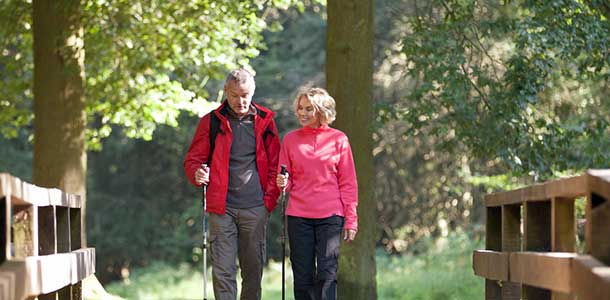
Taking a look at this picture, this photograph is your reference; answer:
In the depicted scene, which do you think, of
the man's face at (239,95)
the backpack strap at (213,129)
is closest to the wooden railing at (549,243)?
the man's face at (239,95)

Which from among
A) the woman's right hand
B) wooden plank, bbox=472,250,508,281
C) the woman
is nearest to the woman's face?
the woman

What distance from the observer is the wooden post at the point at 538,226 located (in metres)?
7.09

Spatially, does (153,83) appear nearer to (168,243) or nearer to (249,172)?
(249,172)

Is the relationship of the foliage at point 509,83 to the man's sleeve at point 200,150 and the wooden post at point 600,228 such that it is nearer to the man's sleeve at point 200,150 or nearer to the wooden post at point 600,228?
the man's sleeve at point 200,150

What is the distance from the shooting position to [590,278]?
16.2 feet

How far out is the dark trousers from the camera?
8.36m

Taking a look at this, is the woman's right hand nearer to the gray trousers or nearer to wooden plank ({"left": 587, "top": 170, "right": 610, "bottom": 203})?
the gray trousers

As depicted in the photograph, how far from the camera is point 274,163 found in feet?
28.9

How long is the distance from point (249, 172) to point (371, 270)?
10.6 ft

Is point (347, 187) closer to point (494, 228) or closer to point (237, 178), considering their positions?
point (237, 178)

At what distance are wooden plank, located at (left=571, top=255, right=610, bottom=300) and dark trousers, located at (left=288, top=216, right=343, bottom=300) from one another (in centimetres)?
314

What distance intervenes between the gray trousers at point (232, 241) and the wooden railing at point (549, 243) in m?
1.69

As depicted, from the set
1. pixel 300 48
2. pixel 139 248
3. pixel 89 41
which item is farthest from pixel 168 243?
pixel 89 41

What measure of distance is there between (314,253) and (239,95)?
4.26ft
